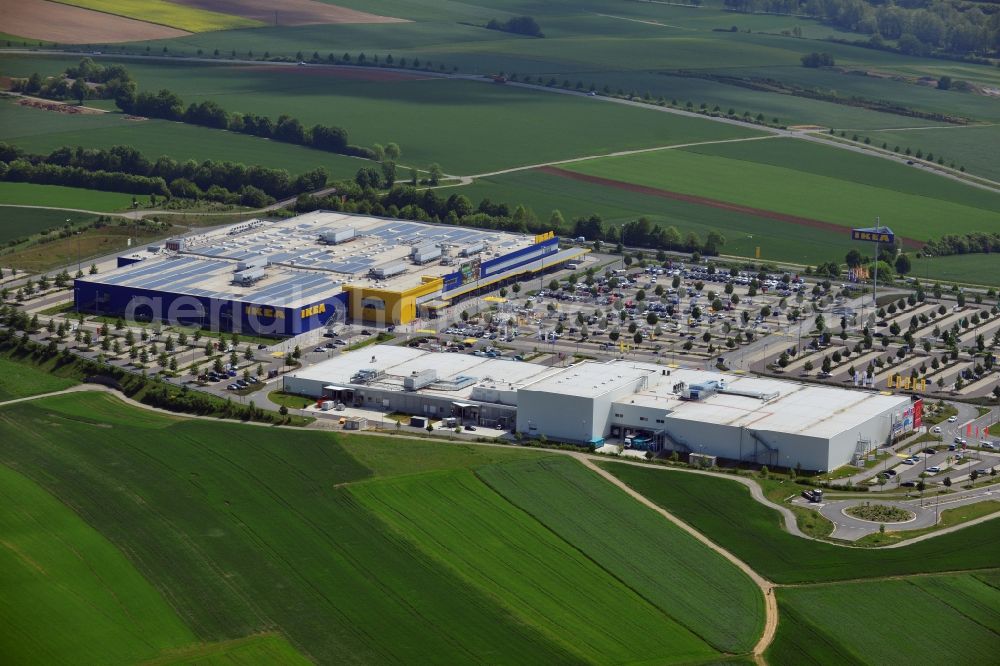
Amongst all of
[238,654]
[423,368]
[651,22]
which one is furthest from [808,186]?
[238,654]

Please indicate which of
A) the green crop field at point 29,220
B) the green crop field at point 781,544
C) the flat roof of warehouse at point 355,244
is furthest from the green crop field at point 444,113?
the green crop field at point 781,544

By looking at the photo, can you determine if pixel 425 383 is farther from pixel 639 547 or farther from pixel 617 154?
pixel 617 154

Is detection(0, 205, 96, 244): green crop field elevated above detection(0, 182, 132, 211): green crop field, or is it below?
below

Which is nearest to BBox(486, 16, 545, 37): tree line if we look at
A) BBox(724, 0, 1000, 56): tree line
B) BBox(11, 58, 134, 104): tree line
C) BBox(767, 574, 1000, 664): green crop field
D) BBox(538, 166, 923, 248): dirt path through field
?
BBox(724, 0, 1000, 56): tree line

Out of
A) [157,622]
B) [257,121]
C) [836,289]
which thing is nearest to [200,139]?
[257,121]

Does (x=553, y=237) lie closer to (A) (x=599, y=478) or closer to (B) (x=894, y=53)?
(A) (x=599, y=478)

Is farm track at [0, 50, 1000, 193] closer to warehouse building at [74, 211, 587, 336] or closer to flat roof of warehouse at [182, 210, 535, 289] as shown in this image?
flat roof of warehouse at [182, 210, 535, 289]

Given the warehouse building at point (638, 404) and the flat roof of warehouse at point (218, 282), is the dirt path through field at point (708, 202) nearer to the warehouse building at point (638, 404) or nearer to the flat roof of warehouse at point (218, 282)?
the flat roof of warehouse at point (218, 282)
